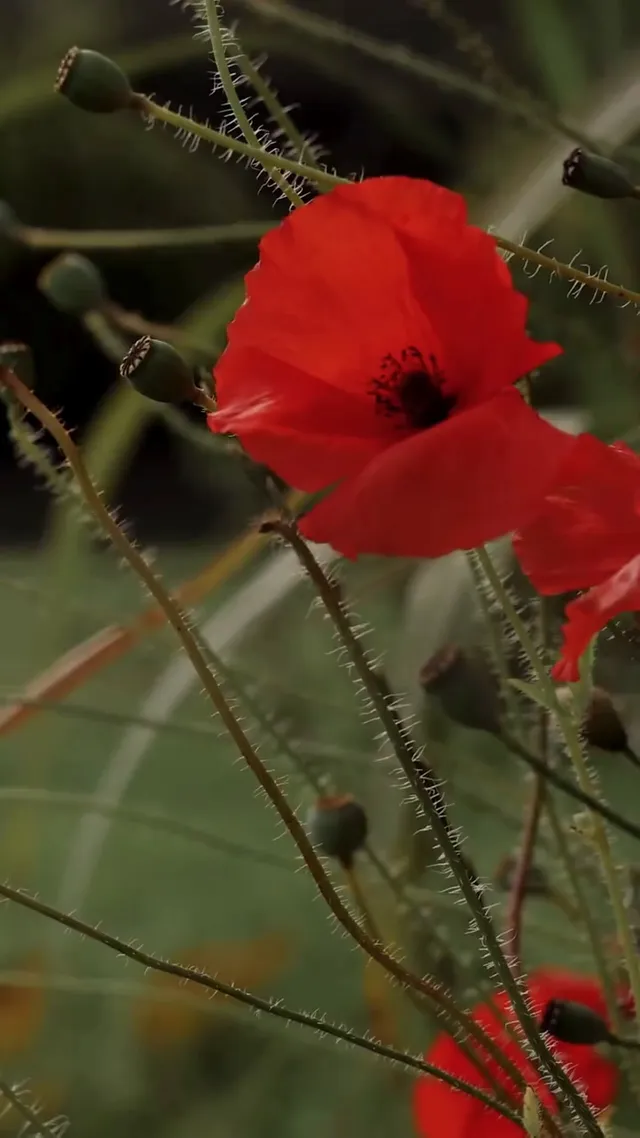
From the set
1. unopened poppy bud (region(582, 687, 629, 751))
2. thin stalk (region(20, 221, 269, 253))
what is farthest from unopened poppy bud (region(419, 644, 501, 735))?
thin stalk (region(20, 221, 269, 253))

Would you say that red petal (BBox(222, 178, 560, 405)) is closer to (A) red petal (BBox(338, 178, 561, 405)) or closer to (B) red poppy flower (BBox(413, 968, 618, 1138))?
(A) red petal (BBox(338, 178, 561, 405))

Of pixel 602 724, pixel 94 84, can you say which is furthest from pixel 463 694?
pixel 94 84

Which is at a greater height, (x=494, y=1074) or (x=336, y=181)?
(x=336, y=181)

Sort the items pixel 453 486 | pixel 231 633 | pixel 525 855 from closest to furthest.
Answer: pixel 453 486 → pixel 525 855 → pixel 231 633

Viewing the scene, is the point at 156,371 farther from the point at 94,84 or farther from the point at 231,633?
the point at 231,633

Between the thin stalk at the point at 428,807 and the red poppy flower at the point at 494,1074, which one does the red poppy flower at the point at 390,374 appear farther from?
the red poppy flower at the point at 494,1074

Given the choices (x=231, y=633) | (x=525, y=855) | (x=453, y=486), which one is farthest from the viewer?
(x=231, y=633)
